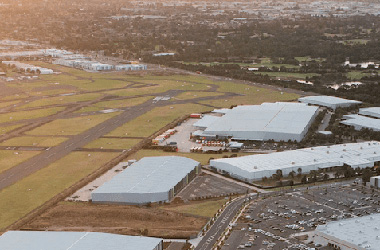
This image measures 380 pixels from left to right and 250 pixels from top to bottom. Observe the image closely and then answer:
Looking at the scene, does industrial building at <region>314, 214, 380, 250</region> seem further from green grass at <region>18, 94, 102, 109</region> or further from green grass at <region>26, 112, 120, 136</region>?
green grass at <region>18, 94, 102, 109</region>

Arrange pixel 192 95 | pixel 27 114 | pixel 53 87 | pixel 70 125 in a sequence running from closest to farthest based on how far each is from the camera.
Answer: pixel 70 125
pixel 27 114
pixel 192 95
pixel 53 87

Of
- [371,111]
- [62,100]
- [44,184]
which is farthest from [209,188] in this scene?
[62,100]

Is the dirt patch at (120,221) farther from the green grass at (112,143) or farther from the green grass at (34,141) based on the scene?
the green grass at (34,141)

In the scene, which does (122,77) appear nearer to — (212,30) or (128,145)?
(128,145)

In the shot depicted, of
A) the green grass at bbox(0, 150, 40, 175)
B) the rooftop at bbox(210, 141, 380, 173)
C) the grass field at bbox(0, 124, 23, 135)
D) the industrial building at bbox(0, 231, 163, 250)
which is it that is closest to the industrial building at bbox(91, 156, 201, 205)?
the rooftop at bbox(210, 141, 380, 173)

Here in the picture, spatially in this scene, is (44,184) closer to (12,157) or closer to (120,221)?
(12,157)

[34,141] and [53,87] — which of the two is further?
[53,87]
